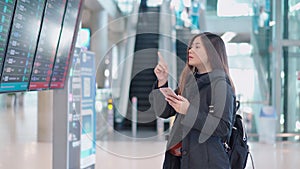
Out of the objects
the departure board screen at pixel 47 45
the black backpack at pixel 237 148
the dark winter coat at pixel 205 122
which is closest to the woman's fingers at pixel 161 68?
the dark winter coat at pixel 205 122

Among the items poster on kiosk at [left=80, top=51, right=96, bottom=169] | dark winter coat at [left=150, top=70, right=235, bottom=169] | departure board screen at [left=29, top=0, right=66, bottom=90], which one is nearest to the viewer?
dark winter coat at [left=150, top=70, right=235, bottom=169]

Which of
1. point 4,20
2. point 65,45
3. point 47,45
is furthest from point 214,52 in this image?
point 65,45

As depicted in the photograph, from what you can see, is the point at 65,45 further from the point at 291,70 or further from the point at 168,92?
the point at 291,70

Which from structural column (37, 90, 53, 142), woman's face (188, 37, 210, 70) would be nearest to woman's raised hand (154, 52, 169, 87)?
woman's face (188, 37, 210, 70)

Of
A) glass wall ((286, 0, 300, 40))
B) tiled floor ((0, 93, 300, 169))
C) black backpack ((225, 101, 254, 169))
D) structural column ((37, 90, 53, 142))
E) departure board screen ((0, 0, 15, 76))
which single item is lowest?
tiled floor ((0, 93, 300, 169))

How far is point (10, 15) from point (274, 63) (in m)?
7.09

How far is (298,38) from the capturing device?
8.41 m

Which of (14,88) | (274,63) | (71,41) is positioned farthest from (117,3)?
(14,88)

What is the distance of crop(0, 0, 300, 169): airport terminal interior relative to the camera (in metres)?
2.53

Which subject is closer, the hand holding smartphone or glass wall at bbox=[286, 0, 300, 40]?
the hand holding smartphone

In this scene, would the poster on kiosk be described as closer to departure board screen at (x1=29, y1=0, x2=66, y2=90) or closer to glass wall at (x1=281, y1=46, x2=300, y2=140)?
departure board screen at (x1=29, y1=0, x2=66, y2=90)

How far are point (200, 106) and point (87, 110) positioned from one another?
2.85m

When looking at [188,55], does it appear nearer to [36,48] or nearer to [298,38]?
[36,48]

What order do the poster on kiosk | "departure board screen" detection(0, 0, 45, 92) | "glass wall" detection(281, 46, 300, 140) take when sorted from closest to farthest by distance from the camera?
"departure board screen" detection(0, 0, 45, 92)
the poster on kiosk
"glass wall" detection(281, 46, 300, 140)
